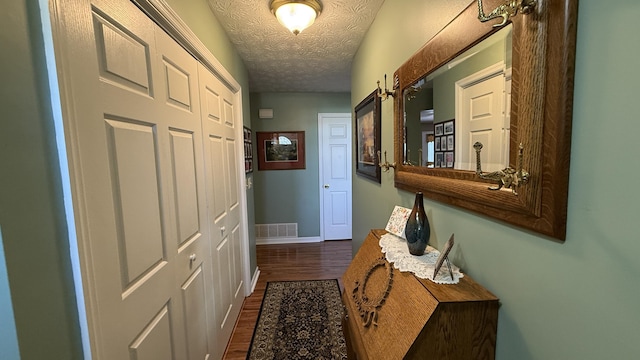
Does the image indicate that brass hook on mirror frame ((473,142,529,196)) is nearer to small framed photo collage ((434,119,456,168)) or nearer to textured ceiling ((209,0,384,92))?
small framed photo collage ((434,119,456,168))

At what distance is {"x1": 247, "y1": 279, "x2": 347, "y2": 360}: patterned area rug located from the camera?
1810 millimetres

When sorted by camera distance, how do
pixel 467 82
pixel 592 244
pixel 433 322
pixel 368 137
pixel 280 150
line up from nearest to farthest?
1. pixel 592 244
2. pixel 433 322
3. pixel 467 82
4. pixel 368 137
5. pixel 280 150

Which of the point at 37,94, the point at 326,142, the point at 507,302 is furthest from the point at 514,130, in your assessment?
the point at 326,142

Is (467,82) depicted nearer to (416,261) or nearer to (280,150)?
(416,261)

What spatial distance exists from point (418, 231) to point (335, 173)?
3.08 m

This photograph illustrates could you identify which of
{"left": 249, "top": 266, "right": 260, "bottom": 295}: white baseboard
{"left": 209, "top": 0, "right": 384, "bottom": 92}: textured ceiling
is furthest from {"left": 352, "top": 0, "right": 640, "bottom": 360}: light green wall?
{"left": 249, "top": 266, "right": 260, "bottom": 295}: white baseboard

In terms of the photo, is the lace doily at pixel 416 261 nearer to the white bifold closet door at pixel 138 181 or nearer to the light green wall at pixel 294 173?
the white bifold closet door at pixel 138 181

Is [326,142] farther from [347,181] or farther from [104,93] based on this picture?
[104,93]

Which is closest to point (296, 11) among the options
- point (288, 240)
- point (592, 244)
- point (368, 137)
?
point (368, 137)

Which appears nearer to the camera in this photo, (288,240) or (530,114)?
(530,114)

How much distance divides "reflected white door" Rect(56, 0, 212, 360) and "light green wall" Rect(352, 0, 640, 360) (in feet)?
3.83

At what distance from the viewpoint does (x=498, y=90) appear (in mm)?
723

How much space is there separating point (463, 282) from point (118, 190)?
3.87 feet

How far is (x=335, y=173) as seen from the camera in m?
4.05
